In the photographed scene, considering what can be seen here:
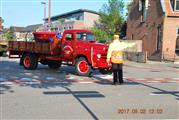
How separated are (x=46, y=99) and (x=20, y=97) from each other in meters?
0.77

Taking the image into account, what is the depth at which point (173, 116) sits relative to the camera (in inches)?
330

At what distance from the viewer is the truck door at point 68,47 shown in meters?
17.6

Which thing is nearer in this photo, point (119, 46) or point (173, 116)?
point (173, 116)

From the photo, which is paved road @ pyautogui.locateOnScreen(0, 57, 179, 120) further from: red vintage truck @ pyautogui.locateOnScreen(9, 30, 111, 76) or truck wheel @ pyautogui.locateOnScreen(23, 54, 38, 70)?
truck wheel @ pyautogui.locateOnScreen(23, 54, 38, 70)

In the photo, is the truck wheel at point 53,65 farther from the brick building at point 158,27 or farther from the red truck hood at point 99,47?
the brick building at point 158,27

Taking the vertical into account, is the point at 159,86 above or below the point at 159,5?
below

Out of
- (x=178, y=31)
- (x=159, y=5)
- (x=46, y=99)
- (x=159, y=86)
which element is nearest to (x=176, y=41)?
(x=178, y=31)

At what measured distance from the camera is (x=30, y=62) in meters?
19.5

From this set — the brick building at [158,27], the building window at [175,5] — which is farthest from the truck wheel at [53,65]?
the building window at [175,5]

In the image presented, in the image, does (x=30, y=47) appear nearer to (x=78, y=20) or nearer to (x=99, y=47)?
(x=99, y=47)

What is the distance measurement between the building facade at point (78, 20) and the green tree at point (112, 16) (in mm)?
8452

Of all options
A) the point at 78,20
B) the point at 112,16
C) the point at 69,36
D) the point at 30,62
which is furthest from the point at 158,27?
the point at 78,20

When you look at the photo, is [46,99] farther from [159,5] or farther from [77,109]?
[159,5]

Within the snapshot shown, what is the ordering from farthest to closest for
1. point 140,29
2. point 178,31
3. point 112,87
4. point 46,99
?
point 140,29 → point 178,31 → point 112,87 → point 46,99
